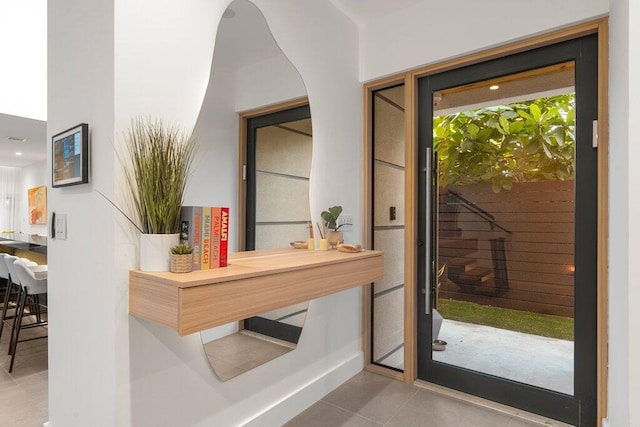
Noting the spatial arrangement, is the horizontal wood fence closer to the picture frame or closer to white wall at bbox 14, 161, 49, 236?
the picture frame

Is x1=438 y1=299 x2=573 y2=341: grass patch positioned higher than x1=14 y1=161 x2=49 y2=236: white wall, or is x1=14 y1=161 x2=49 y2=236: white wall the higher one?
x1=14 y1=161 x2=49 y2=236: white wall

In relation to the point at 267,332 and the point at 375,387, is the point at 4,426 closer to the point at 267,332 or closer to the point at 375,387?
the point at 267,332

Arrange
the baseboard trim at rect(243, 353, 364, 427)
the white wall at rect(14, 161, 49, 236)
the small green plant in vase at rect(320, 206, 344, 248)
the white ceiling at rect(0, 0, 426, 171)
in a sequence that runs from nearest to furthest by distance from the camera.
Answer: the white ceiling at rect(0, 0, 426, 171)
the baseboard trim at rect(243, 353, 364, 427)
the small green plant in vase at rect(320, 206, 344, 248)
the white wall at rect(14, 161, 49, 236)

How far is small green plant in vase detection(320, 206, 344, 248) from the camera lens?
92.7 inches

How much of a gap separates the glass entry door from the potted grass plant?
169 cm

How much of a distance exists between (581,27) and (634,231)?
4.21ft

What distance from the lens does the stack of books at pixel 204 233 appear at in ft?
4.61

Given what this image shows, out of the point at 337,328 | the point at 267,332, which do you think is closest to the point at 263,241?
the point at 267,332

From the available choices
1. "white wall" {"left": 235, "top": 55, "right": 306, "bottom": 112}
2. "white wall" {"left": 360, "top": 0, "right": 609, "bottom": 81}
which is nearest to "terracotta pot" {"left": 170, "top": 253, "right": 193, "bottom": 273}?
"white wall" {"left": 235, "top": 55, "right": 306, "bottom": 112}

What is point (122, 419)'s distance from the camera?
1374mm

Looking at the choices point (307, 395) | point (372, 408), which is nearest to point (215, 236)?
point (307, 395)

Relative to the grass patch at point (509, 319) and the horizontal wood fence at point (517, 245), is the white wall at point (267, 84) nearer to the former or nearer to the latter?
the horizontal wood fence at point (517, 245)

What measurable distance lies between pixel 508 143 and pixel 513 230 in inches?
21.7

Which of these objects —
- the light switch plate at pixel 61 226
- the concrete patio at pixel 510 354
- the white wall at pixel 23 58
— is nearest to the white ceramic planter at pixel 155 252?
the light switch plate at pixel 61 226
